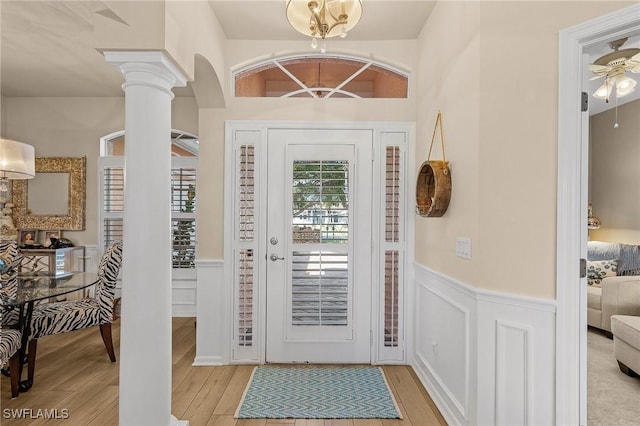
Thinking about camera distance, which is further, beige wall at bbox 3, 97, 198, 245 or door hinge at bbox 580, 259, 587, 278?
beige wall at bbox 3, 97, 198, 245

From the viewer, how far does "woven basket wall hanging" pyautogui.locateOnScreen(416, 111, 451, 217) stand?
2381 millimetres

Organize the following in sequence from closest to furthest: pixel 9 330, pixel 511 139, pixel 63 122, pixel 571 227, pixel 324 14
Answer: pixel 571 227, pixel 511 139, pixel 324 14, pixel 9 330, pixel 63 122

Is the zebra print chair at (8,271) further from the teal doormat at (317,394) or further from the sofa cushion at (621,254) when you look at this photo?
the sofa cushion at (621,254)

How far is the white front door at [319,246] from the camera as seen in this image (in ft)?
10.7

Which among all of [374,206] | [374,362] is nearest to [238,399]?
[374,362]

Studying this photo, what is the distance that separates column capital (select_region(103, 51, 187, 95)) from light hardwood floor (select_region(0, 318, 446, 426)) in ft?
6.92

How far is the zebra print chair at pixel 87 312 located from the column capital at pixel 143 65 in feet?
6.09

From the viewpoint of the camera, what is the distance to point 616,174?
4727 mm

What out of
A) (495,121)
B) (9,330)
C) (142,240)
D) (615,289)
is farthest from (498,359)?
(9,330)

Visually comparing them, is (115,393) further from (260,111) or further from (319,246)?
(260,111)

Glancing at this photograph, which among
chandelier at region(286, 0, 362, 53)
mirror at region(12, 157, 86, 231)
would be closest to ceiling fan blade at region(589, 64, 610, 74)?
chandelier at region(286, 0, 362, 53)

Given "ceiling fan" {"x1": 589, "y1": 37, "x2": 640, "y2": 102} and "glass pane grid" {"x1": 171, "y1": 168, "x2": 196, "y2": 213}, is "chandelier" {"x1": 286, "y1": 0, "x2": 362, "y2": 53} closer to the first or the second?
"ceiling fan" {"x1": 589, "y1": 37, "x2": 640, "y2": 102}

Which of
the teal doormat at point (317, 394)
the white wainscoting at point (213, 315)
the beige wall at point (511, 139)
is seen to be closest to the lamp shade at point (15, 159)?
the white wainscoting at point (213, 315)

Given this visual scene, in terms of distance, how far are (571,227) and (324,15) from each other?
5.58 ft
